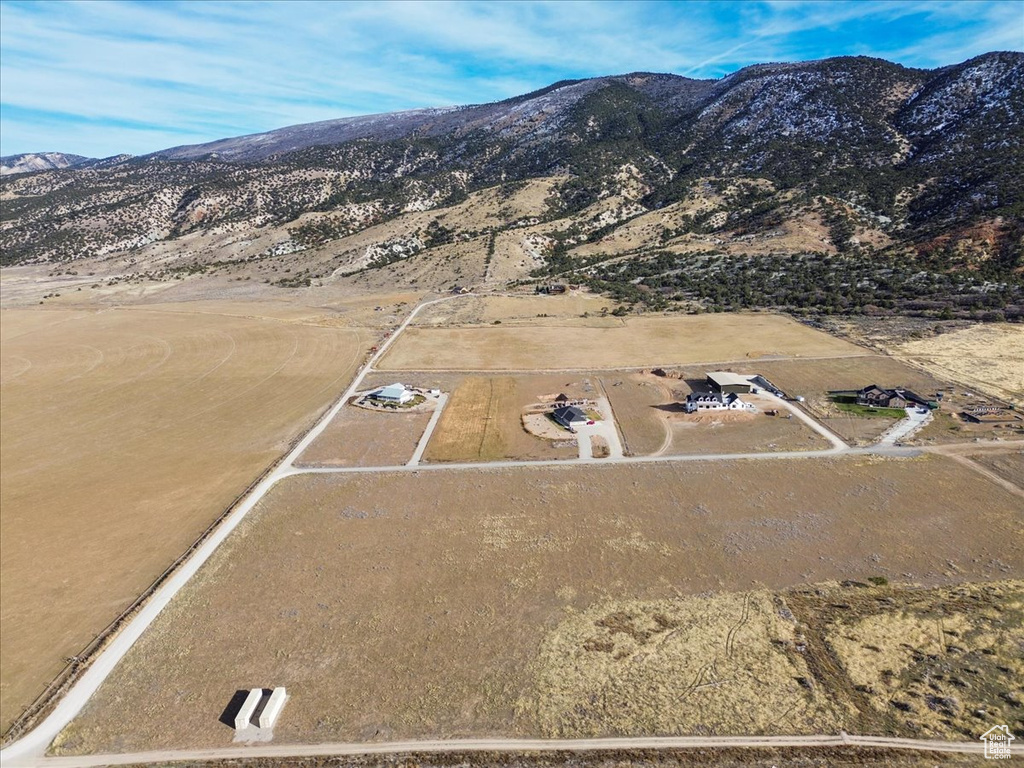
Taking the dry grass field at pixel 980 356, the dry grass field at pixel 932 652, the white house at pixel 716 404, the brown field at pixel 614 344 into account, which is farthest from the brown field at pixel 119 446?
the dry grass field at pixel 980 356

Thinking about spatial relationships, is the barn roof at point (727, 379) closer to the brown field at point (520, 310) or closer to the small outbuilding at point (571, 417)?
the small outbuilding at point (571, 417)

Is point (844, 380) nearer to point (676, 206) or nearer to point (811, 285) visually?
point (811, 285)

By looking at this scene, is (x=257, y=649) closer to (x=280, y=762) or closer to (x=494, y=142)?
(x=280, y=762)

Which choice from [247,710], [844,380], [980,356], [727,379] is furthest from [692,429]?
[980,356]

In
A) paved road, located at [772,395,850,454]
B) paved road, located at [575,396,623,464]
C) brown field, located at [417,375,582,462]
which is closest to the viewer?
paved road, located at [575,396,623,464]

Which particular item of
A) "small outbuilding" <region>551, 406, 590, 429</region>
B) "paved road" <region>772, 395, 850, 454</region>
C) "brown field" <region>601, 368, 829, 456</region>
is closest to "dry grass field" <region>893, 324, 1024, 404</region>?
"paved road" <region>772, 395, 850, 454</region>

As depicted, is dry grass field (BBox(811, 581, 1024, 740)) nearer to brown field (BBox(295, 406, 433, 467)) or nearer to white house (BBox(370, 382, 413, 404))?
brown field (BBox(295, 406, 433, 467))
